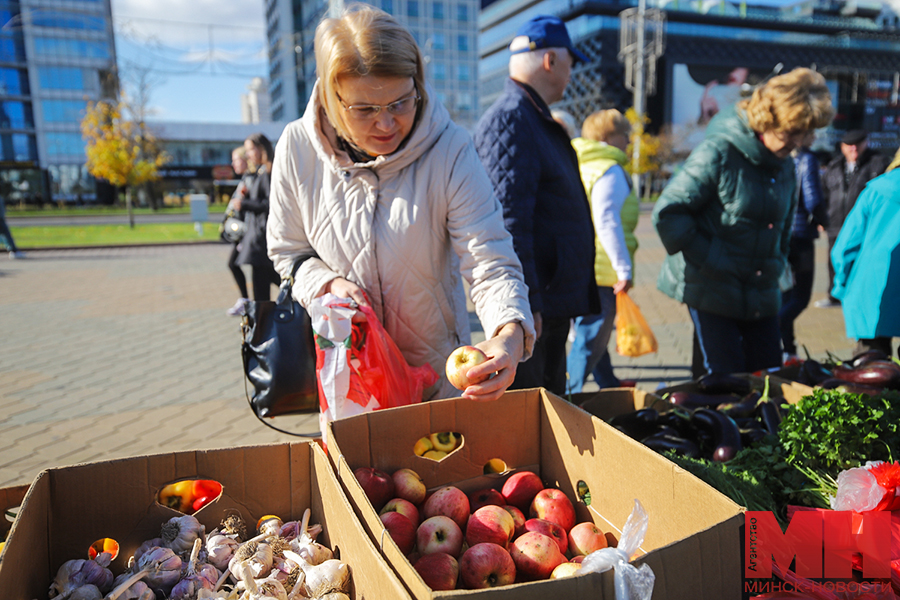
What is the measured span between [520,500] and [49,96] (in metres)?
63.2

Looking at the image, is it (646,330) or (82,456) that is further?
(646,330)

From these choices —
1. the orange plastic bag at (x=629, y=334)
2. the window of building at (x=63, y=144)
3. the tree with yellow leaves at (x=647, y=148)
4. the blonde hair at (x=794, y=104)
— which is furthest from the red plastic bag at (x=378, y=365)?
the window of building at (x=63, y=144)

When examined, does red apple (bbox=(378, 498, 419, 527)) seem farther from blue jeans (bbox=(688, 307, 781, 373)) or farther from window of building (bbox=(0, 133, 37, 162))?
window of building (bbox=(0, 133, 37, 162))

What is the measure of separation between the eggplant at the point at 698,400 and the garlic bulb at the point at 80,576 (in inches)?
77.8

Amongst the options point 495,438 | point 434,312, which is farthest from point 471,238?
point 495,438

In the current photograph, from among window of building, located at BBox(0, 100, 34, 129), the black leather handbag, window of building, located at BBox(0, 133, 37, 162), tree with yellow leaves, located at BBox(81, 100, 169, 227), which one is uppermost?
window of building, located at BBox(0, 100, 34, 129)

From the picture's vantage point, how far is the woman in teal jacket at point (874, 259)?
309 centimetres

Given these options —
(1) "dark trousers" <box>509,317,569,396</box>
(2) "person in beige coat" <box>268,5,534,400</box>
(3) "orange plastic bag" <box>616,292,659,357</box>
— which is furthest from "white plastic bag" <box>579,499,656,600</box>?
(3) "orange plastic bag" <box>616,292,659,357</box>

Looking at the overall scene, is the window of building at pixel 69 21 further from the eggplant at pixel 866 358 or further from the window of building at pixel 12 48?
the eggplant at pixel 866 358

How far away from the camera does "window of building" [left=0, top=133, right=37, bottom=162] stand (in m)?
50.3

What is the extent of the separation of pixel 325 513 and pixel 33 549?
60cm

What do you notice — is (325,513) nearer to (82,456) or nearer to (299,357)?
(299,357)

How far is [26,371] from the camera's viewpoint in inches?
220

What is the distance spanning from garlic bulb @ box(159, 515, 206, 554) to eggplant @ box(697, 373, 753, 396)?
2031 millimetres
